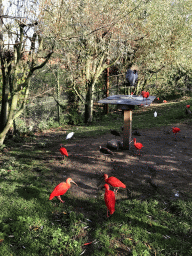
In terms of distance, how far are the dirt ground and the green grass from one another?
1.18 ft

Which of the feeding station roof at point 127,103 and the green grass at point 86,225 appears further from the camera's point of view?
the feeding station roof at point 127,103

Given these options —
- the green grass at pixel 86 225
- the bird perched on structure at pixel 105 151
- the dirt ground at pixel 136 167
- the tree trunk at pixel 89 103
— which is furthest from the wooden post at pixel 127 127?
the tree trunk at pixel 89 103

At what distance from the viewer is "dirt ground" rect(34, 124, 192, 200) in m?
4.64

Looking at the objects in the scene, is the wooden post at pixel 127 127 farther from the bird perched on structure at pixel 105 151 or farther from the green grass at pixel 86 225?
the green grass at pixel 86 225

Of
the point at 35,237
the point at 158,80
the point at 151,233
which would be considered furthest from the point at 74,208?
the point at 158,80

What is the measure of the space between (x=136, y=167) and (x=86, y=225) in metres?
2.57

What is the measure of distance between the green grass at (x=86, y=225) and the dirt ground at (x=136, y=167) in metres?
0.36

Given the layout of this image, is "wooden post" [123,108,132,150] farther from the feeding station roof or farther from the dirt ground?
the dirt ground

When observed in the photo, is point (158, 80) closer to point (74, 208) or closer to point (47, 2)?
point (47, 2)

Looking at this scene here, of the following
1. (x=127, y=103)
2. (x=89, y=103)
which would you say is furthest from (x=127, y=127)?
(x=89, y=103)

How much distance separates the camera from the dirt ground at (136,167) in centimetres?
464

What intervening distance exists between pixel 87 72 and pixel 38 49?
5.29m

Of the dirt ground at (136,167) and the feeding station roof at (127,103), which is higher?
the feeding station roof at (127,103)

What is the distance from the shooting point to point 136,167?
222 inches
